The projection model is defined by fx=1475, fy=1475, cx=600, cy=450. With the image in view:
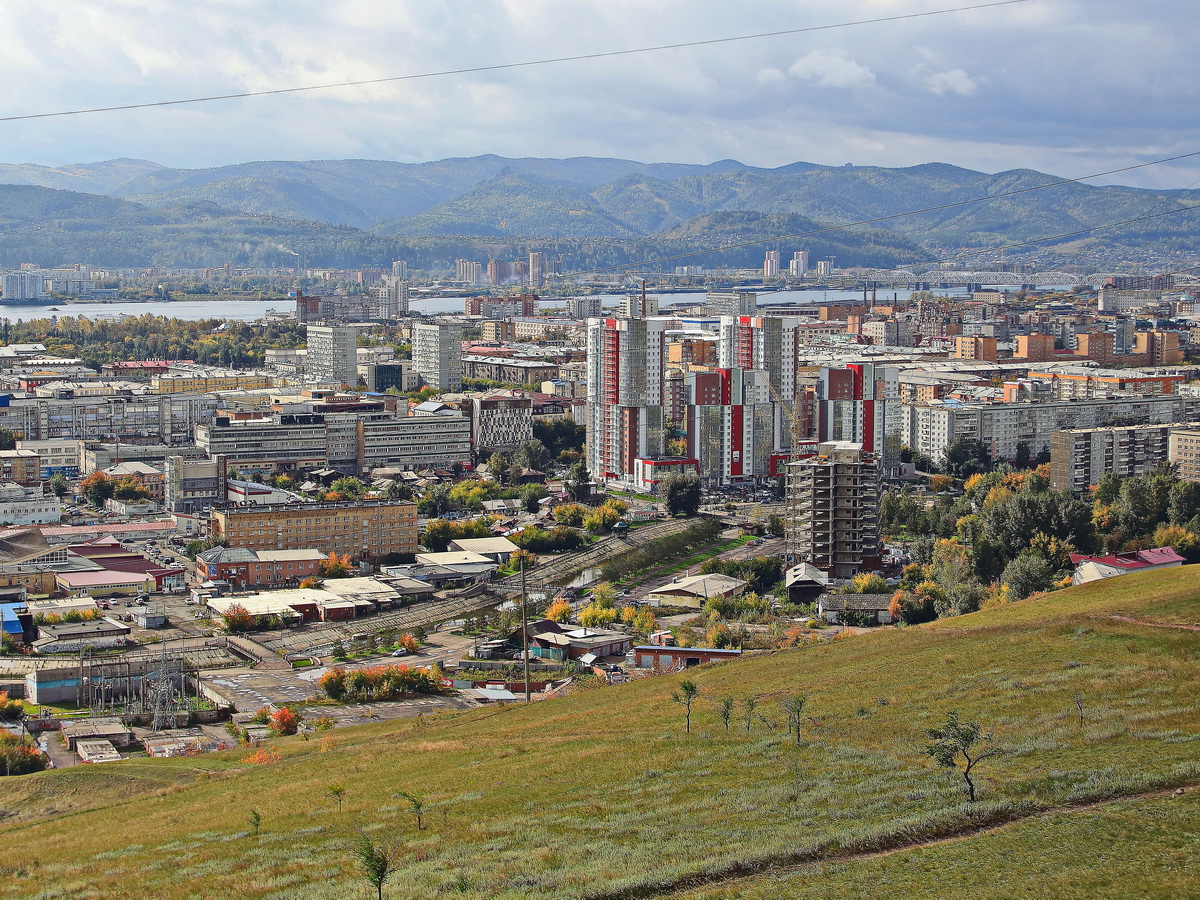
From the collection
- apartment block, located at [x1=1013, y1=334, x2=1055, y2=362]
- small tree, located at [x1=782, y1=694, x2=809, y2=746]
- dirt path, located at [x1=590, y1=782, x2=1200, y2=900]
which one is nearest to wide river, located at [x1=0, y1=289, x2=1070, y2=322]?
apartment block, located at [x1=1013, y1=334, x2=1055, y2=362]

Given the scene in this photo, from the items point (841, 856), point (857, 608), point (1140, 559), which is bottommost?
point (857, 608)

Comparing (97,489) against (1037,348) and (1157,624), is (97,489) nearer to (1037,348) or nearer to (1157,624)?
(1157,624)

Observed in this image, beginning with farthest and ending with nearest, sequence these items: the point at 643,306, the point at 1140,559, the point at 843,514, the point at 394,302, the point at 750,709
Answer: the point at 394,302 → the point at 643,306 → the point at 843,514 → the point at 1140,559 → the point at 750,709

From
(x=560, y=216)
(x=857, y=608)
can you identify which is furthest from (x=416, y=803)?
(x=560, y=216)

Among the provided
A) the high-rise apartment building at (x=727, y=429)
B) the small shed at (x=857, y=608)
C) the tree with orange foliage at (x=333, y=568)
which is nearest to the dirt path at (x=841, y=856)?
the small shed at (x=857, y=608)

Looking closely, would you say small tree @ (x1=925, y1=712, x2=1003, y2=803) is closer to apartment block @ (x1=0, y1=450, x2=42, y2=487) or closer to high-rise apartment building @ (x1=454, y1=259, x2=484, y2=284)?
apartment block @ (x1=0, y1=450, x2=42, y2=487)

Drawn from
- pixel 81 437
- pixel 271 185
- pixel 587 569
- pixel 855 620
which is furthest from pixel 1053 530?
pixel 271 185

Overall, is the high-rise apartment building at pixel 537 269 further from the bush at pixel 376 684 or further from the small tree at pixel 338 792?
the small tree at pixel 338 792
